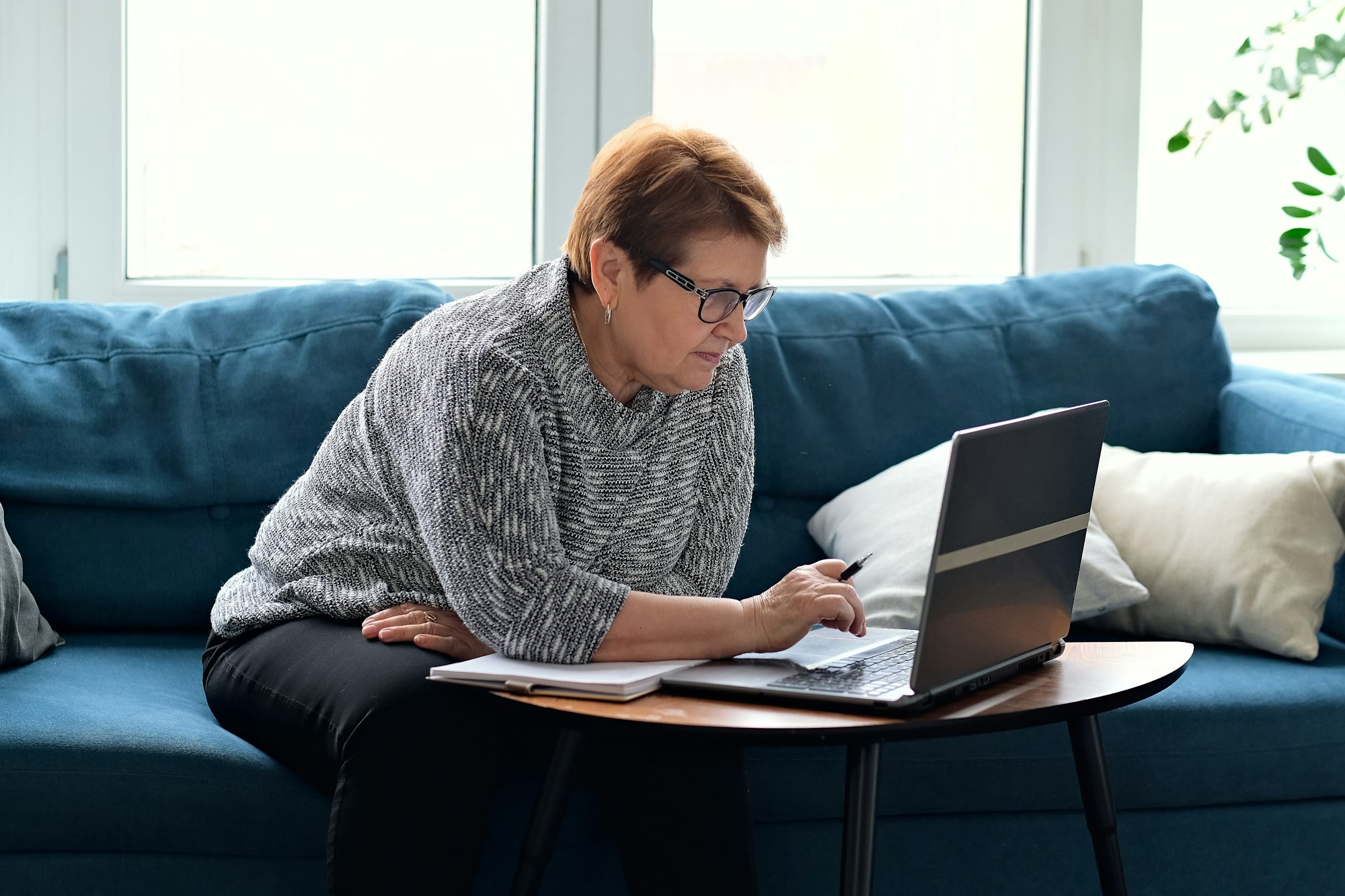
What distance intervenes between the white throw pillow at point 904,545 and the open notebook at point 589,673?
0.50 m

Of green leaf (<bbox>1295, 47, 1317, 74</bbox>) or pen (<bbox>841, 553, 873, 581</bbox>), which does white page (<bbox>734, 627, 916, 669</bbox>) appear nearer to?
pen (<bbox>841, 553, 873, 581</bbox>)

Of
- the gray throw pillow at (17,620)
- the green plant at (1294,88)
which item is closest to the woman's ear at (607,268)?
the gray throw pillow at (17,620)

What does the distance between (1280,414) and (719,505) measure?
3.29ft

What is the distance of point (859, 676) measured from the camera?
3.87ft

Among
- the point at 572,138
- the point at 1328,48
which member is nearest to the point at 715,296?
the point at 572,138

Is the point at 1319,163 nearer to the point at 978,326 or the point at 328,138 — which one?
the point at 978,326

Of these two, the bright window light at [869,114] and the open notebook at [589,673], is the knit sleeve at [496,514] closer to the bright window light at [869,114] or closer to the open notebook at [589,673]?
the open notebook at [589,673]

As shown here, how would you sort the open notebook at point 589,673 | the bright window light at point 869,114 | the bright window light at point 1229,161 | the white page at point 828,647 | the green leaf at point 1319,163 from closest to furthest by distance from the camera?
the open notebook at point 589,673 < the white page at point 828,647 < the green leaf at point 1319,163 < the bright window light at point 869,114 < the bright window light at point 1229,161

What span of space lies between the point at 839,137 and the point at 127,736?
6.12ft

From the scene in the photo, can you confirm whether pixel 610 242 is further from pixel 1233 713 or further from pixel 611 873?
pixel 1233 713

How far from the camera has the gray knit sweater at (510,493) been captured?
1.32 metres

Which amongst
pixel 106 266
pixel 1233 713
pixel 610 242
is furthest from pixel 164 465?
pixel 1233 713

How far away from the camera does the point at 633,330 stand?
4.75 feet

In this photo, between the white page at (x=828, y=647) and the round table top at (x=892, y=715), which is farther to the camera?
the white page at (x=828, y=647)
